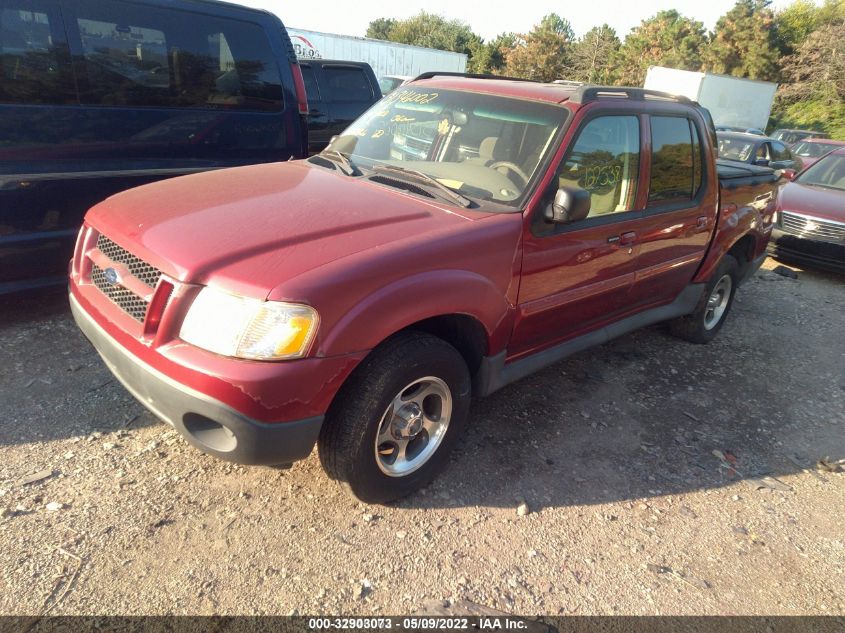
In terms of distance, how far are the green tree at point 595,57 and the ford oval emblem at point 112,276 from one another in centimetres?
4796

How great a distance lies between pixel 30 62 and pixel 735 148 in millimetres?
11062

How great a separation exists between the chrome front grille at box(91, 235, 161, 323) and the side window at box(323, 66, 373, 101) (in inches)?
213

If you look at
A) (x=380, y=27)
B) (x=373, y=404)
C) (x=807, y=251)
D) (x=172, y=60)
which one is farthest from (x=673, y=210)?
(x=380, y=27)

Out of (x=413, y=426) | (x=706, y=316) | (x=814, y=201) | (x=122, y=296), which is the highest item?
(x=122, y=296)

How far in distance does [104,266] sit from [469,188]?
1.77 m

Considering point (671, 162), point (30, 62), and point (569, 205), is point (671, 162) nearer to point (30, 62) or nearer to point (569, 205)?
point (569, 205)

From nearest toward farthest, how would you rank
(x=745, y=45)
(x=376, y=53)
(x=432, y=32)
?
(x=376, y=53) → (x=745, y=45) → (x=432, y=32)

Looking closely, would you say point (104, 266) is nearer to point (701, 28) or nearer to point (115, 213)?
point (115, 213)

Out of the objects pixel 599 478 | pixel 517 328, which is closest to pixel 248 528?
pixel 517 328

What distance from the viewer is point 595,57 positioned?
46406mm

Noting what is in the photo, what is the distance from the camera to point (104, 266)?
2.64m

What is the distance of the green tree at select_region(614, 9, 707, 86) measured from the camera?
4381 cm

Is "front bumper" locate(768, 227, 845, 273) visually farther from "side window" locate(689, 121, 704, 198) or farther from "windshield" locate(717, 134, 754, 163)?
"side window" locate(689, 121, 704, 198)

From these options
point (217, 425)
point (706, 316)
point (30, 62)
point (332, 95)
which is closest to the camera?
point (217, 425)
